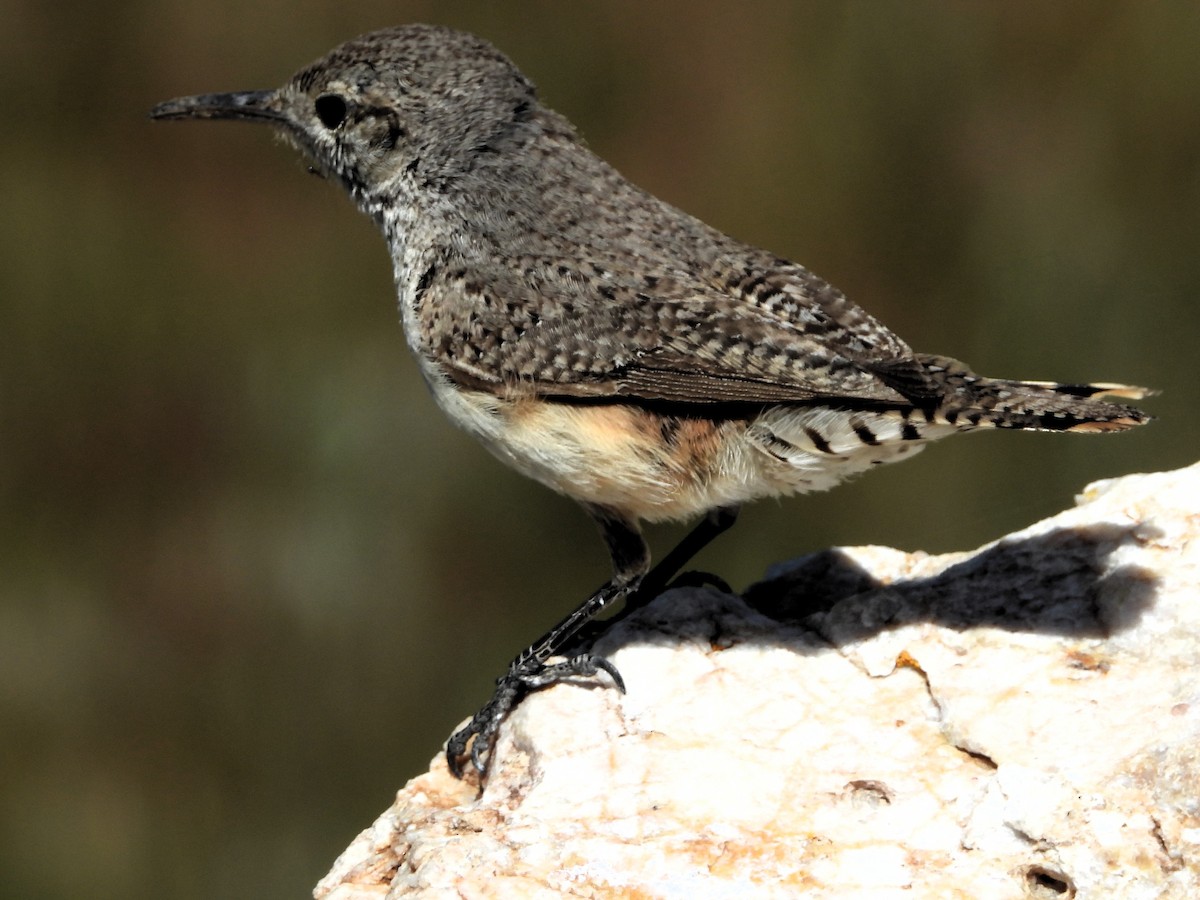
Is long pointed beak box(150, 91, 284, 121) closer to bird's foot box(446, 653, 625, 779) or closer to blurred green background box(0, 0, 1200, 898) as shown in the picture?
blurred green background box(0, 0, 1200, 898)

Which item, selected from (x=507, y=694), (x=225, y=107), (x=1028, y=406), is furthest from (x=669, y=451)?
(x=225, y=107)

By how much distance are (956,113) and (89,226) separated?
14.3 feet

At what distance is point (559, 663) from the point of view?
14.8ft

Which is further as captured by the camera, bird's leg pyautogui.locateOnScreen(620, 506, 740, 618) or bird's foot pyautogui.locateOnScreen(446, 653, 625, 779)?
bird's leg pyautogui.locateOnScreen(620, 506, 740, 618)

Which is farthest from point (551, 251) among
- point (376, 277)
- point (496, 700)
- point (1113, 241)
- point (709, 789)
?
point (1113, 241)

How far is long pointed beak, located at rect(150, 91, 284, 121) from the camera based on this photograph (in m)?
5.71

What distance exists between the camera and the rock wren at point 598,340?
429 cm

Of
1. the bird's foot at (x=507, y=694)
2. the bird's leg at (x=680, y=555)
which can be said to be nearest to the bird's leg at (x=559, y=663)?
the bird's foot at (x=507, y=694)

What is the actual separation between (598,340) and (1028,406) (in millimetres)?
1309

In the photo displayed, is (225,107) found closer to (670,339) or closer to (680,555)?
(670,339)

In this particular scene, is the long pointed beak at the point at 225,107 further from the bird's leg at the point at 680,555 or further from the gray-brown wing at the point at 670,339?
the bird's leg at the point at 680,555

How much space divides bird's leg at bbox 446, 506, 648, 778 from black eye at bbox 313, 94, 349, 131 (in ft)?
5.71

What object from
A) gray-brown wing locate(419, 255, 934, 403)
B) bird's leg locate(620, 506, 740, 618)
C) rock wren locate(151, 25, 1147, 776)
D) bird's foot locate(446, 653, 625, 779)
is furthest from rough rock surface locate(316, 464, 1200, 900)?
gray-brown wing locate(419, 255, 934, 403)

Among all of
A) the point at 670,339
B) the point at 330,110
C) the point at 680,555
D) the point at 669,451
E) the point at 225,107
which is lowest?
A: the point at 680,555
